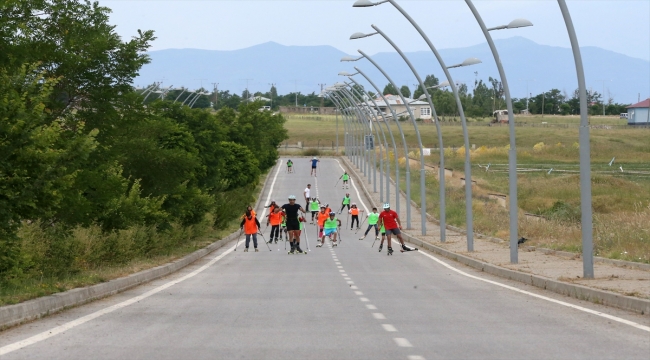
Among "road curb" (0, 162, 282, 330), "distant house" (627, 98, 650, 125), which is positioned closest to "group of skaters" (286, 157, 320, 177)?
"road curb" (0, 162, 282, 330)

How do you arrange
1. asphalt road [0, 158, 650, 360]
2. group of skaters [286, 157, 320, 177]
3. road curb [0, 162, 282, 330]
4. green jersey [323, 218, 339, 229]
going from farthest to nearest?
group of skaters [286, 157, 320, 177], green jersey [323, 218, 339, 229], road curb [0, 162, 282, 330], asphalt road [0, 158, 650, 360]

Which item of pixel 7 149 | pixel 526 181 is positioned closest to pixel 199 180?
pixel 7 149

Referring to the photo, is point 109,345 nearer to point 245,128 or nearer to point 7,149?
point 7,149

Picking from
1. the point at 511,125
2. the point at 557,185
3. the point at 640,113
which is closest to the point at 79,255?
the point at 511,125

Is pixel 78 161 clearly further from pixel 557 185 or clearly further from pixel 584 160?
pixel 557 185

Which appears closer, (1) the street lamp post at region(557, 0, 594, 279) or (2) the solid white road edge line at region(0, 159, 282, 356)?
(2) the solid white road edge line at region(0, 159, 282, 356)

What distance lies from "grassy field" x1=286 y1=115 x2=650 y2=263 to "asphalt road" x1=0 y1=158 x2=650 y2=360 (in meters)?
8.49

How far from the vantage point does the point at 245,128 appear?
74.4 metres

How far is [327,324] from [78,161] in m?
5.20

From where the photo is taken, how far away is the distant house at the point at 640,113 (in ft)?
561

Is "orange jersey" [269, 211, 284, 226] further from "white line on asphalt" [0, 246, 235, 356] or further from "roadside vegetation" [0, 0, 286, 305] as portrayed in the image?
"white line on asphalt" [0, 246, 235, 356]

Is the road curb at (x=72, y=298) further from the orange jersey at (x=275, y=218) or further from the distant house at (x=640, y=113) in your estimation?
the distant house at (x=640, y=113)

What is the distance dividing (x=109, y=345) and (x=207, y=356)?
4.64 ft

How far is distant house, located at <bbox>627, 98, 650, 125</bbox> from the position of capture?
561 feet
